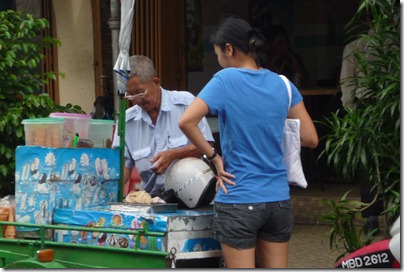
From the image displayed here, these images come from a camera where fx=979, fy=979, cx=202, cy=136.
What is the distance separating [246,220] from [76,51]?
629cm

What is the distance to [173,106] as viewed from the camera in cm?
560

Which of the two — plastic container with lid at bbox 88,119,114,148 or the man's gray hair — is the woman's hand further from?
plastic container with lid at bbox 88,119,114,148

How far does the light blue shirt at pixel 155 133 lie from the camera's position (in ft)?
18.3

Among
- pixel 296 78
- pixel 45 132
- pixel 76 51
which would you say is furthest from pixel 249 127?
pixel 76 51

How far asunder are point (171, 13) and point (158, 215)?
5695 mm

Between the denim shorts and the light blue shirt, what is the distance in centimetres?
A: 89

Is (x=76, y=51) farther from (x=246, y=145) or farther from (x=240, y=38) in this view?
(x=246, y=145)

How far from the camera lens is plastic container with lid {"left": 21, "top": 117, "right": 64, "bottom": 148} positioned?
538 cm

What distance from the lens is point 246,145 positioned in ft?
15.3

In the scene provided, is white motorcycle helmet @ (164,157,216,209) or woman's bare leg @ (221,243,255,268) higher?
white motorcycle helmet @ (164,157,216,209)

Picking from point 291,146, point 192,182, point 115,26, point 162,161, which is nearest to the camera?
point 291,146

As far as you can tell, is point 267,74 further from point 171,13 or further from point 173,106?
point 171,13

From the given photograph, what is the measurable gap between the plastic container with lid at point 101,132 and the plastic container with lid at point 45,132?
1.18 feet

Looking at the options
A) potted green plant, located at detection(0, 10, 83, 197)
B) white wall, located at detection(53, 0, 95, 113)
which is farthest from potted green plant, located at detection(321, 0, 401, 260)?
white wall, located at detection(53, 0, 95, 113)
